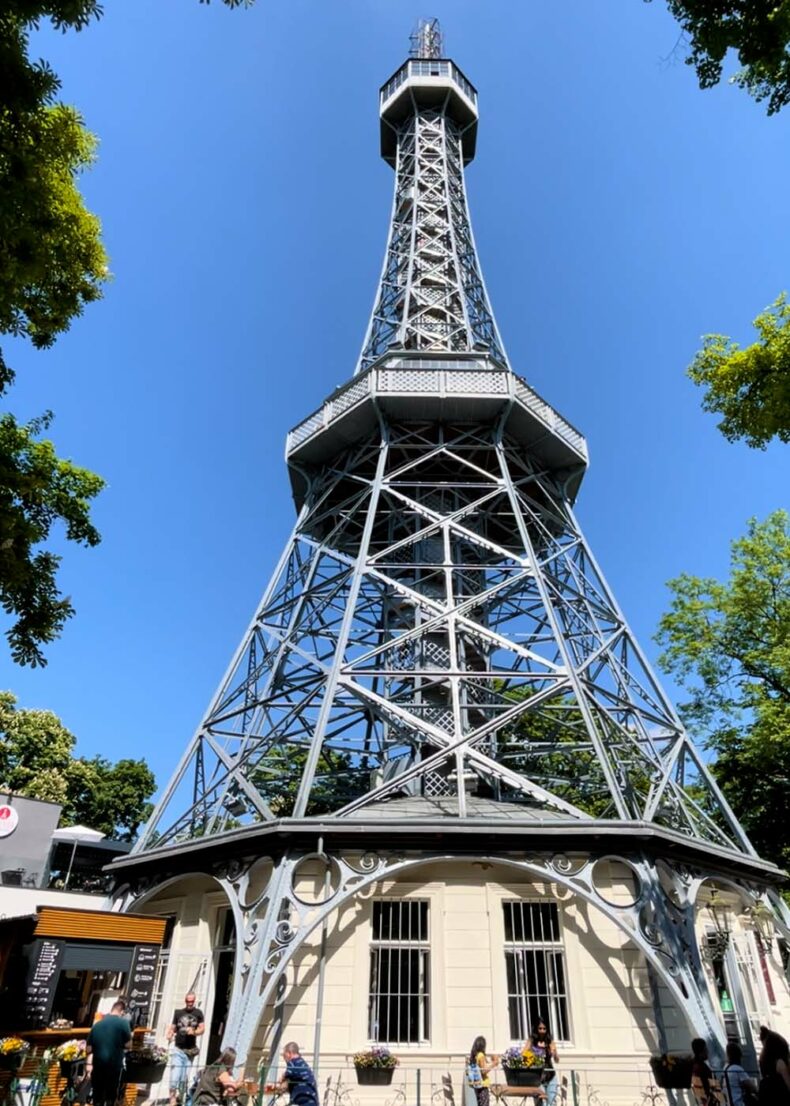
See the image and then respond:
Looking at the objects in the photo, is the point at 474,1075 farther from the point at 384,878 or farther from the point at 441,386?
the point at 441,386

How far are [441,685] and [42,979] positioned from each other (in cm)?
1020

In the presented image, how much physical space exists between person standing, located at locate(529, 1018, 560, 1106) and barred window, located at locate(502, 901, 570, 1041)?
73 centimetres

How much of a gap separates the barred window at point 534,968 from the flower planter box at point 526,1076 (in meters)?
1.35

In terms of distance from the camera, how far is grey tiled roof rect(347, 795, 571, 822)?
1188 cm

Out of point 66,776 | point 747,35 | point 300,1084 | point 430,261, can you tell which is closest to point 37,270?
point 747,35

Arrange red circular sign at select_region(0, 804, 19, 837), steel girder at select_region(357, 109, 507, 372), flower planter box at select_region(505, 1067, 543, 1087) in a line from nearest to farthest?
flower planter box at select_region(505, 1067, 543, 1087), red circular sign at select_region(0, 804, 19, 837), steel girder at select_region(357, 109, 507, 372)

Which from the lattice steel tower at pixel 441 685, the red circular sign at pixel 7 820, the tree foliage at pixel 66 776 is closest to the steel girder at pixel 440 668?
the lattice steel tower at pixel 441 685

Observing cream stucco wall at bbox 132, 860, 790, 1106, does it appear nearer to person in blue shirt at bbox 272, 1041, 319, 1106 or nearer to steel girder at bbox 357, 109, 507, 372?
Answer: person in blue shirt at bbox 272, 1041, 319, 1106

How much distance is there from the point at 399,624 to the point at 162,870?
9424 millimetres

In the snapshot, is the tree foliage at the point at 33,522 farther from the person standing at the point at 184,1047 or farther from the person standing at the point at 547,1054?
the person standing at the point at 547,1054

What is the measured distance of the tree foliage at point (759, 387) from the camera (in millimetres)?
8930

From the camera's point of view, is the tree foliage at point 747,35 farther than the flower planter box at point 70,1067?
No

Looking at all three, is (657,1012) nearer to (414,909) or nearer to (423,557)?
(414,909)

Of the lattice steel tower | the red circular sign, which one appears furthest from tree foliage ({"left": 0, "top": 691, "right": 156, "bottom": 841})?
the lattice steel tower
